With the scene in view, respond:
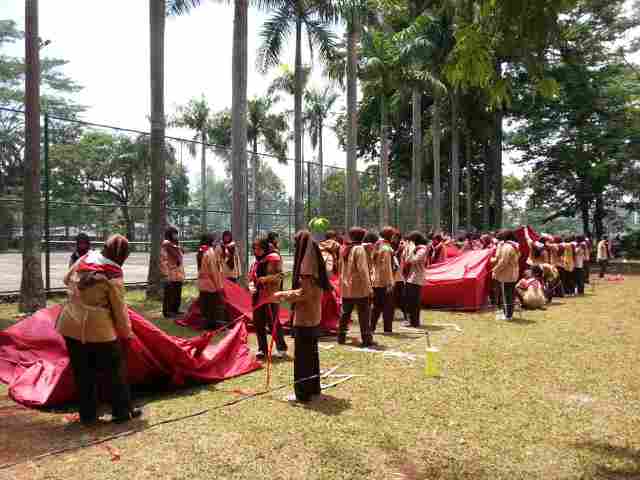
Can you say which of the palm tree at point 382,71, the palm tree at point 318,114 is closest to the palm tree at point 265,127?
the palm tree at point 318,114

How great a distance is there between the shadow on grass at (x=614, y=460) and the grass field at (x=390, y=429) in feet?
0.05

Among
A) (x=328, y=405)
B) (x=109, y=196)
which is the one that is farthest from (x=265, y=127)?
(x=328, y=405)

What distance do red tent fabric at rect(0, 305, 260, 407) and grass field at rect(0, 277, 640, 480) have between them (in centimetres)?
19

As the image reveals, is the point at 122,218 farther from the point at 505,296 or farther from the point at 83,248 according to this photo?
the point at 505,296

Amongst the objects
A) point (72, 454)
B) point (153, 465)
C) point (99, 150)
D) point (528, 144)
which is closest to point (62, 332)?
point (72, 454)

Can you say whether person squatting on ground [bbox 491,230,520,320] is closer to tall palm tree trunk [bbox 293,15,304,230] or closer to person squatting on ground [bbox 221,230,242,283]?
person squatting on ground [bbox 221,230,242,283]

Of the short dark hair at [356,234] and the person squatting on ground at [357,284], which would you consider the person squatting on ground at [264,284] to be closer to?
the person squatting on ground at [357,284]

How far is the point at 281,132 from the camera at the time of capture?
3853cm

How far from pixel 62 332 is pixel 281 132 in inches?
1375

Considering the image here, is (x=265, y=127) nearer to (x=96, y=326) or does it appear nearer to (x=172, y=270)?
(x=172, y=270)

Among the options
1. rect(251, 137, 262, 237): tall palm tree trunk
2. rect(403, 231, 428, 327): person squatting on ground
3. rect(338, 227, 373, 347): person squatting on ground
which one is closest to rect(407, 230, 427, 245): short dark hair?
rect(403, 231, 428, 327): person squatting on ground

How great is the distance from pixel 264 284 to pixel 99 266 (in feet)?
9.36

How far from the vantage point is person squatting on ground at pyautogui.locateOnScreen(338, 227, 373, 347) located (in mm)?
7887

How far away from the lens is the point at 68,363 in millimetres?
5262
